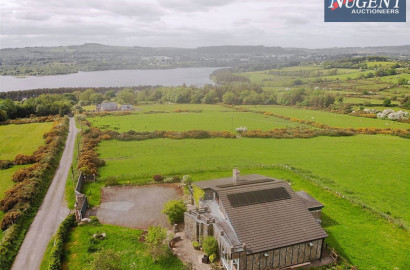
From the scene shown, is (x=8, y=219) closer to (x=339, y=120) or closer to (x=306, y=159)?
(x=306, y=159)

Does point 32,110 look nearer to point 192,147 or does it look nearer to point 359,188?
point 192,147

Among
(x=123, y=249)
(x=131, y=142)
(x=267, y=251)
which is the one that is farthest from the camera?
(x=131, y=142)

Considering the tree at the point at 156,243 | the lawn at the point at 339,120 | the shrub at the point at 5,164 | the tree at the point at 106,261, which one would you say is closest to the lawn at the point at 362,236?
the tree at the point at 156,243

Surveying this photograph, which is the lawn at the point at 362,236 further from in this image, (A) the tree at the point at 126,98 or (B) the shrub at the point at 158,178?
(A) the tree at the point at 126,98

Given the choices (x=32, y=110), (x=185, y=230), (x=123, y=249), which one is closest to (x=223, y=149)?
(x=185, y=230)

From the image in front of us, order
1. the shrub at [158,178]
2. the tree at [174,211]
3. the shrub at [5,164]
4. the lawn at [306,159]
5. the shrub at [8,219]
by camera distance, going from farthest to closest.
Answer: the shrub at [5,164], the shrub at [158,178], the lawn at [306,159], the tree at [174,211], the shrub at [8,219]

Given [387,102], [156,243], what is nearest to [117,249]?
[156,243]
